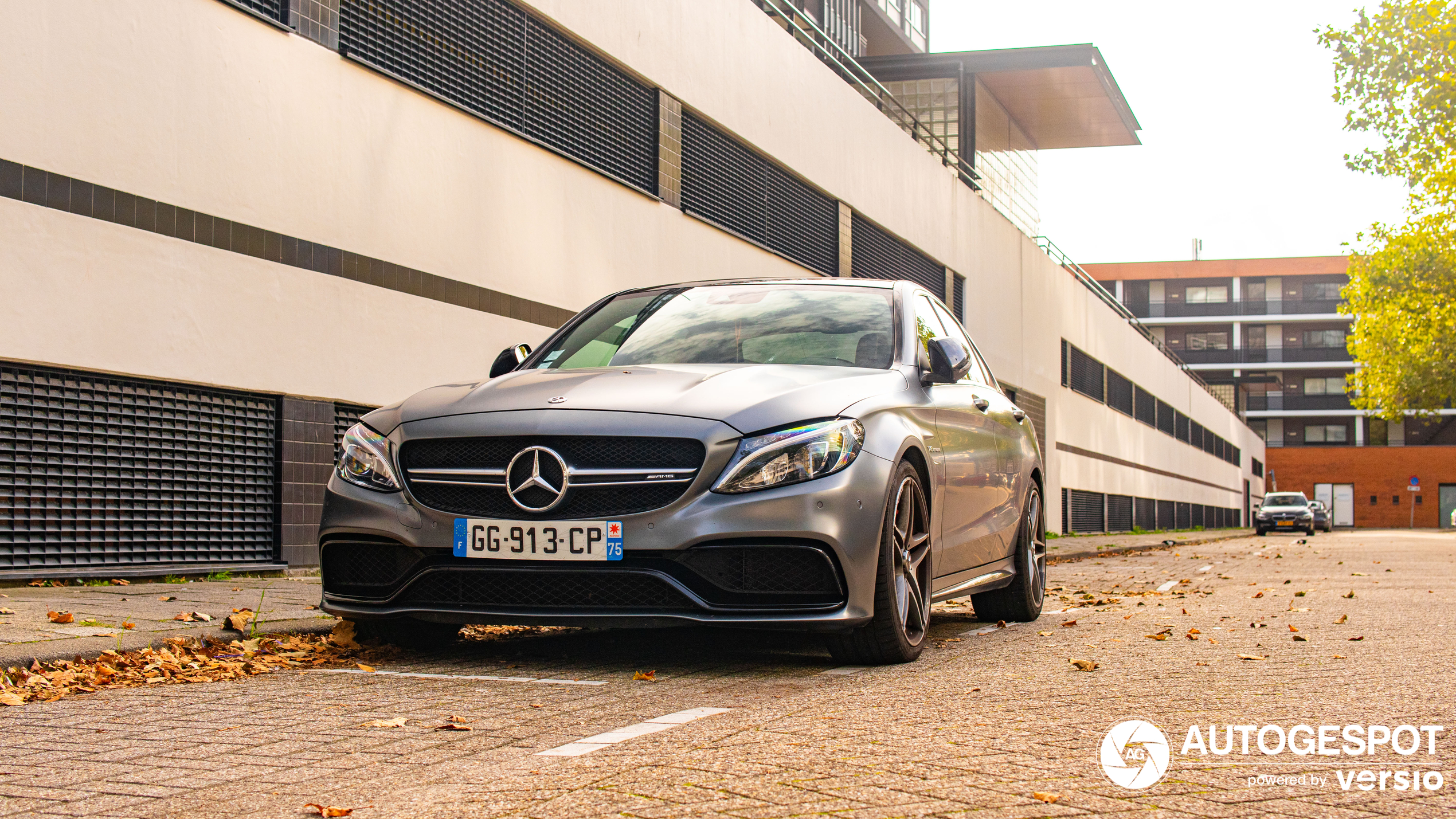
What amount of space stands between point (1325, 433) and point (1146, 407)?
51935 millimetres

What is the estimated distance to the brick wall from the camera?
297ft

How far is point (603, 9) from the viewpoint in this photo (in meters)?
15.4

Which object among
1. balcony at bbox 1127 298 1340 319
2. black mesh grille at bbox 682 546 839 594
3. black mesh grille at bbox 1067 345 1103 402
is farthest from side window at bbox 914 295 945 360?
balcony at bbox 1127 298 1340 319

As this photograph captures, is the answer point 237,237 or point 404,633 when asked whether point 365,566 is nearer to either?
point 404,633

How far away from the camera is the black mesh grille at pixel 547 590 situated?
16.4 ft

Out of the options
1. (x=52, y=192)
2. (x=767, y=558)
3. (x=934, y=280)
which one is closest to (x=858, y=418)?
(x=767, y=558)

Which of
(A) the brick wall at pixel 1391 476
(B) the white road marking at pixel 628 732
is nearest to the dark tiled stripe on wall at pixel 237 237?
(B) the white road marking at pixel 628 732

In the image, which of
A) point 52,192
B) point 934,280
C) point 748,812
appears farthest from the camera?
point 934,280

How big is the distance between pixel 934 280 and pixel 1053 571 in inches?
525

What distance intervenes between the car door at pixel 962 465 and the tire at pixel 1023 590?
1.79 ft

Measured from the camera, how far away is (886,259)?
25391 millimetres

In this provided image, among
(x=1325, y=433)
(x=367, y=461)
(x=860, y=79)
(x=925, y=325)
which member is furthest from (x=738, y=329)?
(x=1325, y=433)

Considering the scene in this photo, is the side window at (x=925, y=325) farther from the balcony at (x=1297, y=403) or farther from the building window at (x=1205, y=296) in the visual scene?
the building window at (x=1205, y=296)

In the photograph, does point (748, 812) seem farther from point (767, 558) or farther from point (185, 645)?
point (185, 645)
